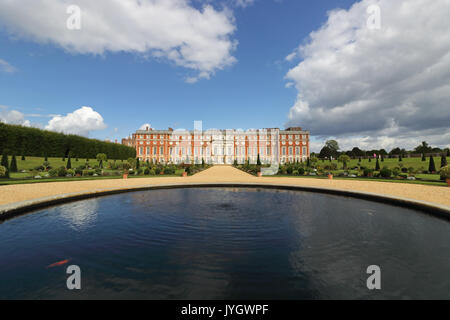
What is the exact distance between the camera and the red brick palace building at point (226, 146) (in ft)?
186

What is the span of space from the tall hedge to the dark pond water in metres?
19.5

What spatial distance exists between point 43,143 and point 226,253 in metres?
33.3

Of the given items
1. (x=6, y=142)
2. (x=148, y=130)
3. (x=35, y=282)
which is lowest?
(x=35, y=282)

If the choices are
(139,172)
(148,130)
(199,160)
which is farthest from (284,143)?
(139,172)

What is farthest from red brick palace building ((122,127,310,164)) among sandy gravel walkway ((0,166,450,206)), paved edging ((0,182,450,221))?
paved edging ((0,182,450,221))

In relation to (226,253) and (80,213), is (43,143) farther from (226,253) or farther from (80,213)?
(226,253)

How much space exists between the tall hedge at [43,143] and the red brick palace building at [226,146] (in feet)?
67.2

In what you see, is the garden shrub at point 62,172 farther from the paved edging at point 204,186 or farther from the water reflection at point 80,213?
the water reflection at point 80,213

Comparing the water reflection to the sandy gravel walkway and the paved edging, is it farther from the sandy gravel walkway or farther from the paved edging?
the sandy gravel walkway

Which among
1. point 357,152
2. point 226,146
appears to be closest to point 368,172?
point 226,146

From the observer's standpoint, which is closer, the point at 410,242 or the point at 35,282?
the point at 35,282

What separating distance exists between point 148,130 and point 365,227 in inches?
2415

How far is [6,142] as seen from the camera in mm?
22109

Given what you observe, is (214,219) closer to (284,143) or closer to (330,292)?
(330,292)
